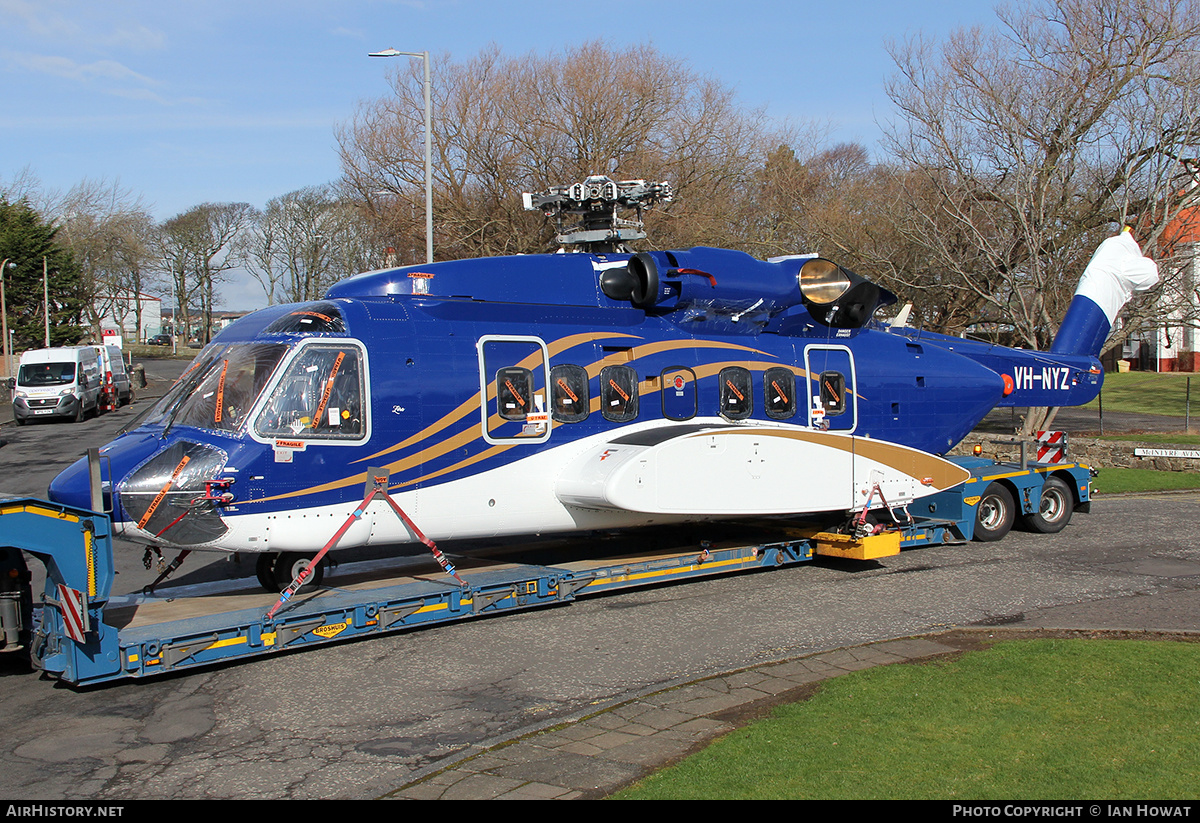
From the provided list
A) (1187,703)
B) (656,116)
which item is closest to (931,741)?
(1187,703)

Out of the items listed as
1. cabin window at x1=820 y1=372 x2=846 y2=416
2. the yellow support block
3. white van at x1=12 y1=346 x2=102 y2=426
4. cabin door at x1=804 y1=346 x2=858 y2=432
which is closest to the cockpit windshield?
cabin door at x1=804 y1=346 x2=858 y2=432

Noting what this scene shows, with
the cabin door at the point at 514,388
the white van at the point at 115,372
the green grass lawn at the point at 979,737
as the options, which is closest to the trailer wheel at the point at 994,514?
the green grass lawn at the point at 979,737

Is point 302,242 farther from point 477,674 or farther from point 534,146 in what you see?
point 477,674

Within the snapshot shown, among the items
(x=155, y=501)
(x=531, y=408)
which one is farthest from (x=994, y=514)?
(x=155, y=501)

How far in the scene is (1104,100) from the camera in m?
21.2

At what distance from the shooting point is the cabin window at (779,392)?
11.5 m

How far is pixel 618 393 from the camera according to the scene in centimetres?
1055

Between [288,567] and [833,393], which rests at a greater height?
[833,393]

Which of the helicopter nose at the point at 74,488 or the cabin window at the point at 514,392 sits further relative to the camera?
the cabin window at the point at 514,392

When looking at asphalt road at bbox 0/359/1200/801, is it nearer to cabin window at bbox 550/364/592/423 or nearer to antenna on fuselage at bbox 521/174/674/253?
cabin window at bbox 550/364/592/423

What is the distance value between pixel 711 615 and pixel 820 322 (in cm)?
421

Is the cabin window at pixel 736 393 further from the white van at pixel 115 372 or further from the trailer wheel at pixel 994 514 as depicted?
the white van at pixel 115 372

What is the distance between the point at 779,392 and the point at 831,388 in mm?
842

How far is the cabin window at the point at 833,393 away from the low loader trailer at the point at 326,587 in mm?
1372
